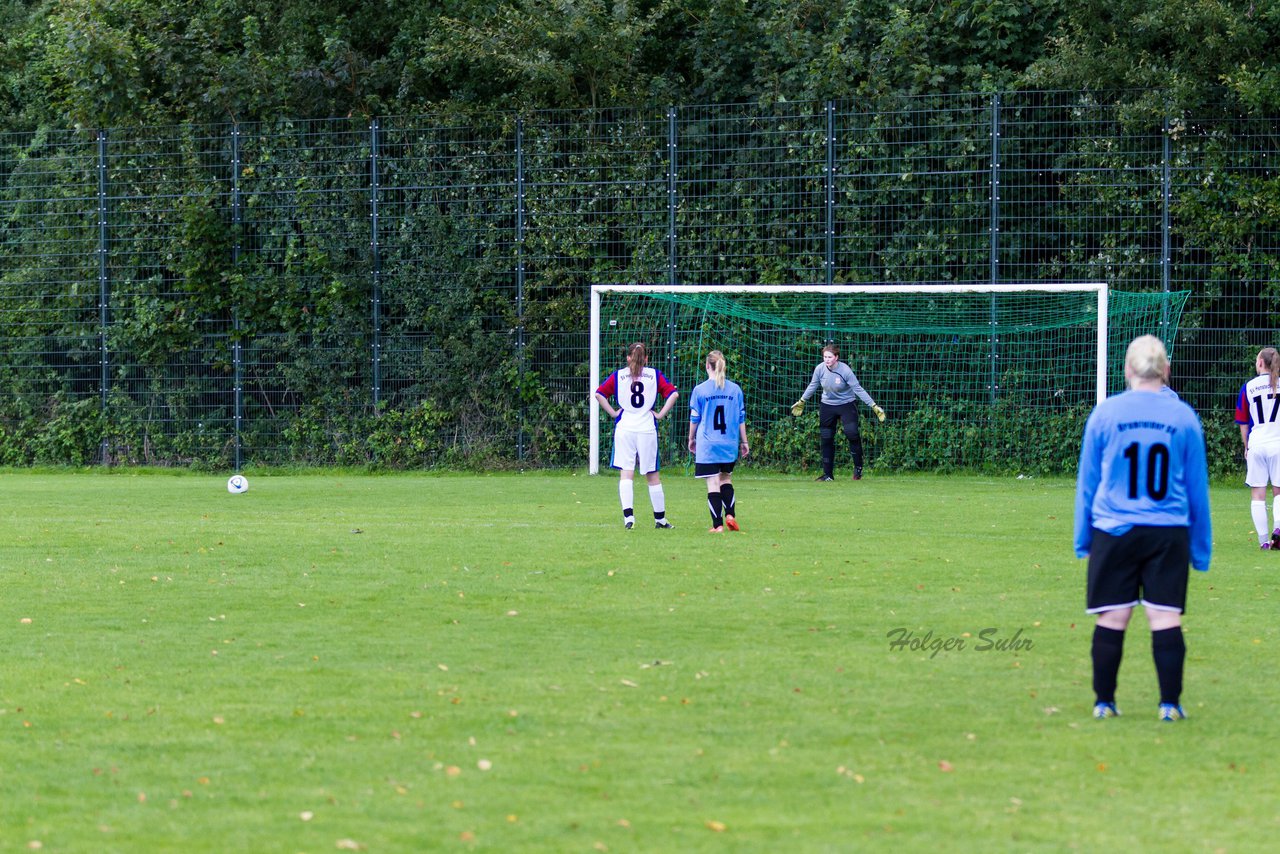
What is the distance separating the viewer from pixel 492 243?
24.8 m

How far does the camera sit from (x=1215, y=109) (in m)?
22.2

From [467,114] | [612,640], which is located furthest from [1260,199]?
[612,640]

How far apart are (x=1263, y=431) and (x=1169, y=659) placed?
710 centimetres

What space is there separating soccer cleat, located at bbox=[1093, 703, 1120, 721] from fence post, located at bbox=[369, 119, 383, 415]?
19.3 metres

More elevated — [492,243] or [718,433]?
[492,243]

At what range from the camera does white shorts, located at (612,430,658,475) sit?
15133mm

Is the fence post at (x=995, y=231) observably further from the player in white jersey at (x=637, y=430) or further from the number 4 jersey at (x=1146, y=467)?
the number 4 jersey at (x=1146, y=467)

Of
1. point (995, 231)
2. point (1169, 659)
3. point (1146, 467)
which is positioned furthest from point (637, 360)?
point (995, 231)

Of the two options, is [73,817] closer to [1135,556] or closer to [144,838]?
[144,838]

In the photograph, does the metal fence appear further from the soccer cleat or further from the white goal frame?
the soccer cleat

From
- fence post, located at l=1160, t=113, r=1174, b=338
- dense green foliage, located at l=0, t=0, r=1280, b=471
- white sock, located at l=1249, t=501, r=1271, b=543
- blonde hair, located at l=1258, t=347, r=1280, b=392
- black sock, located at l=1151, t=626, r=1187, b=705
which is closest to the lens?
black sock, located at l=1151, t=626, r=1187, b=705

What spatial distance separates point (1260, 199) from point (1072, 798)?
17831 millimetres

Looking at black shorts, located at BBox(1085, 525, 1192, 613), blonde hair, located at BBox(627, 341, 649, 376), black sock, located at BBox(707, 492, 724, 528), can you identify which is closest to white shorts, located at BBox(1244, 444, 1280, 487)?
black sock, located at BBox(707, 492, 724, 528)

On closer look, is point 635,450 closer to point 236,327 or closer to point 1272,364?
point 1272,364
